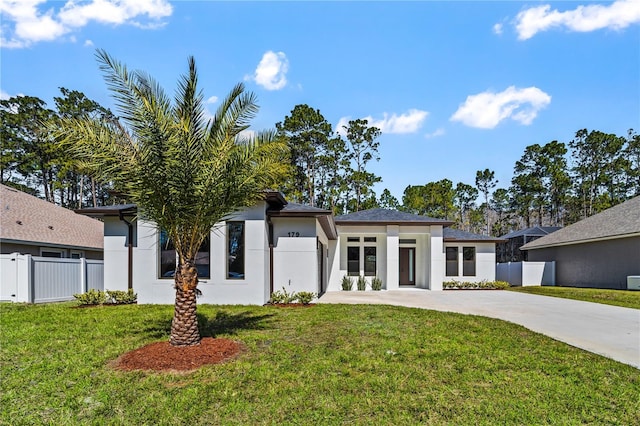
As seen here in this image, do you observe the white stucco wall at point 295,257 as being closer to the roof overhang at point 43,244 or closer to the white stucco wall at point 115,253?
the white stucco wall at point 115,253

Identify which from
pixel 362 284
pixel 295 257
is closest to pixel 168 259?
pixel 295 257

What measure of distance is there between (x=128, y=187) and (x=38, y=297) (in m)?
9.17

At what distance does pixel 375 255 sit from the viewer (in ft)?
65.3

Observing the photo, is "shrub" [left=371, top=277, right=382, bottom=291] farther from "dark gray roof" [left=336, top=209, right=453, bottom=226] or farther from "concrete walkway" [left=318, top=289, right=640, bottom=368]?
"concrete walkway" [left=318, top=289, right=640, bottom=368]

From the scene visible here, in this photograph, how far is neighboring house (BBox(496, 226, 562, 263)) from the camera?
29641 mm

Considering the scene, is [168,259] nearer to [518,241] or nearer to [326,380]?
[326,380]

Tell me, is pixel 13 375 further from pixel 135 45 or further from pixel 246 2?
pixel 246 2

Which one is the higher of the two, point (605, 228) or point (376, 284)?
point (605, 228)

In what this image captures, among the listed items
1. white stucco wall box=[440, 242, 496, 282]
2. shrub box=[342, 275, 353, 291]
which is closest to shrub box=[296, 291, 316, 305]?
shrub box=[342, 275, 353, 291]

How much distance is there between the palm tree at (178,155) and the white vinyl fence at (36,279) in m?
8.20

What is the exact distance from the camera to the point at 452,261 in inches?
845

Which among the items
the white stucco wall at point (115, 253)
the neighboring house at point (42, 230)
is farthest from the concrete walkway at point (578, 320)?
the neighboring house at point (42, 230)

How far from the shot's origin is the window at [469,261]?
21.4 meters

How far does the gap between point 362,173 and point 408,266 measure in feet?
50.9
